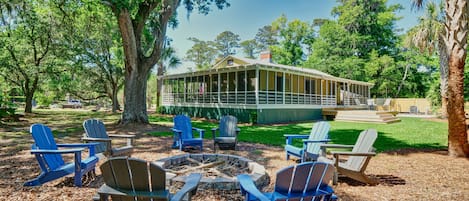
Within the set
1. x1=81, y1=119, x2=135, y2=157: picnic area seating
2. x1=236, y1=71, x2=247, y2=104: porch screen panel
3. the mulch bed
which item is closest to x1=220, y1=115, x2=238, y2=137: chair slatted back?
the mulch bed

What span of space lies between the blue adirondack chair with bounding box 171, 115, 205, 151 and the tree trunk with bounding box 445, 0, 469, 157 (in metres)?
6.23

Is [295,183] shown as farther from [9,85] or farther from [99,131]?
[9,85]

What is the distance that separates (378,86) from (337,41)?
25.6 feet

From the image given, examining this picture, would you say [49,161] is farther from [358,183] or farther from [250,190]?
[358,183]

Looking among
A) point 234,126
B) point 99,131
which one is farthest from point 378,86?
point 99,131

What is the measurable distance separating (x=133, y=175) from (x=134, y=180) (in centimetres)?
5

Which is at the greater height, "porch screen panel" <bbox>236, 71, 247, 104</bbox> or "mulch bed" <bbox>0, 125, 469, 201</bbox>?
"porch screen panel" <bbox>236, 71, 247, 104</bbox>

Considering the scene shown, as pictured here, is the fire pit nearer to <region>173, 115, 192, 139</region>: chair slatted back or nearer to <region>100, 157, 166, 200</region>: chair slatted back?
<region>100, 157, 166, 200</region>: chair slatted back

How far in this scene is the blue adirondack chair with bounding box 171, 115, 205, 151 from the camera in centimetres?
670

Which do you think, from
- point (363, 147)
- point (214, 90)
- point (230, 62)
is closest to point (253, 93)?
point (214, 90)

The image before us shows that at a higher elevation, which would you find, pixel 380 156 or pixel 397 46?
pixel 397 46

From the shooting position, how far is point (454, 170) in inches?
202

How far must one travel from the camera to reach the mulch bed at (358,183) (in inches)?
142

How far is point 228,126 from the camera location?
7.31 meters
